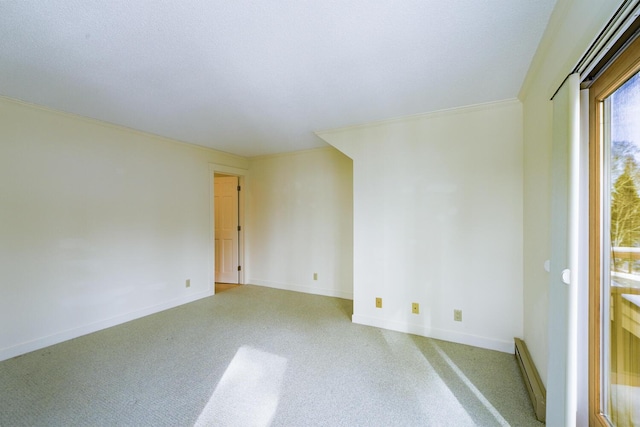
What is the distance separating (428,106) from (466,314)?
6.81 feet

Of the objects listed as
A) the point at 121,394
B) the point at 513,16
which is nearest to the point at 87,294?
the point at 121,394

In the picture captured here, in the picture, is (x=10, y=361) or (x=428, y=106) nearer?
(x=10, y=361)

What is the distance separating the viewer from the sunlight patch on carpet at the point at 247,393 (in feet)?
5.33

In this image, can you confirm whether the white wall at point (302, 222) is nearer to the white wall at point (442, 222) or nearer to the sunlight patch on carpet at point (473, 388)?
the white wall at point (442, 222)

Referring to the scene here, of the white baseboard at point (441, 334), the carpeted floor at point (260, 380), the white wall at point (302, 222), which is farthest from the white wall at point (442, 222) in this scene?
the white wall at point (302, 222)

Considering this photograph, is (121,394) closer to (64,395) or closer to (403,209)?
(64,395)

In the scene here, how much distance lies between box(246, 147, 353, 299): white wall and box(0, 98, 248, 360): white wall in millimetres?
1104

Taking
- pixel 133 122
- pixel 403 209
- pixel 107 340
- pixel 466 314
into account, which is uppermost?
pixel 133 122

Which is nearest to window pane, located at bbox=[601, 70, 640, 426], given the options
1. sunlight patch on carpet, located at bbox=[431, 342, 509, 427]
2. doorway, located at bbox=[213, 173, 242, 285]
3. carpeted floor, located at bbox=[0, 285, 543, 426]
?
sunlight patch on carpet, located at bbox=[431, 342, 509, 427]

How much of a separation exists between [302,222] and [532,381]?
3218 mm

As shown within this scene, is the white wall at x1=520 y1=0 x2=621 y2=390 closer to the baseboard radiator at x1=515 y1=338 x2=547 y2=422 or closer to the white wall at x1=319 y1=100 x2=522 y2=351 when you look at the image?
the baseboard radiator at x1=515 y1=338 x2=547 y2=422

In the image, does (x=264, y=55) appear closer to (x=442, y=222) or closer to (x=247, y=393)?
(x=442, y=222)

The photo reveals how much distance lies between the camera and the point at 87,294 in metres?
2.82

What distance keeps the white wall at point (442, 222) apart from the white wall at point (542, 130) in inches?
6.6
